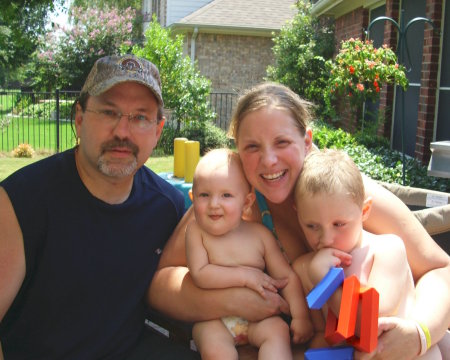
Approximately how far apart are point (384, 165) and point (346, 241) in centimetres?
529

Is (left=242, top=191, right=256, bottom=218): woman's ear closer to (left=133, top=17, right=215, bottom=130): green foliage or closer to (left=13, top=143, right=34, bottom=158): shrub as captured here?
(left=13, top=143, right=34, bottom=158): shrub

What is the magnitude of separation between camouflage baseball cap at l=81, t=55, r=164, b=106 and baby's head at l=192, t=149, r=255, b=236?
0.43 metres

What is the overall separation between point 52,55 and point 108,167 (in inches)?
932

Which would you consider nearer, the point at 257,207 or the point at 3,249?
the point at 3,249

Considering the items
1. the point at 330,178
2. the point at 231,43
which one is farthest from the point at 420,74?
the point at 231,43

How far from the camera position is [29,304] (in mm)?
2125

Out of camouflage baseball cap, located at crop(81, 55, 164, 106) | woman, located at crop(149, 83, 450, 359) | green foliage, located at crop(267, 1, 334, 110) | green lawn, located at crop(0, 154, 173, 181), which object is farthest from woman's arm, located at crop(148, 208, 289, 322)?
green foliage, located at crop(267, 1, 334, 110)

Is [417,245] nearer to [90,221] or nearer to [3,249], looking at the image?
[90,221]

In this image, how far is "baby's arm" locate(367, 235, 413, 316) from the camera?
76.7 inches

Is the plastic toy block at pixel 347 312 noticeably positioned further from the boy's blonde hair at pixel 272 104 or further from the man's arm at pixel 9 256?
the man's arm at pixel 9 256

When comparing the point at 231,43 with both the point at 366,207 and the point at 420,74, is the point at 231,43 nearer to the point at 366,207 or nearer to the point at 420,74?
the point at 420,74

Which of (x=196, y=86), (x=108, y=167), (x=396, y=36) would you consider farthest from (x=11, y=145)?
(x=108, y=167)

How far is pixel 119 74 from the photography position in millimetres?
2262

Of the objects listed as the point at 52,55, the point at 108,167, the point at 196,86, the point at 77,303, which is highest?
the point at 52,55
